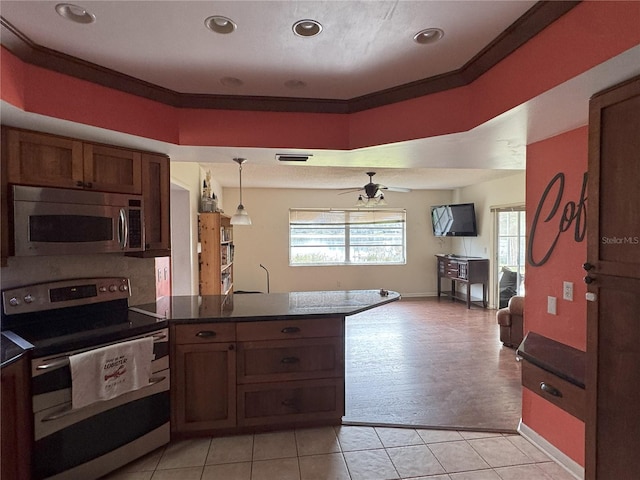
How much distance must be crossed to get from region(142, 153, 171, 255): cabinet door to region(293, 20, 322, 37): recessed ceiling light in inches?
60.3

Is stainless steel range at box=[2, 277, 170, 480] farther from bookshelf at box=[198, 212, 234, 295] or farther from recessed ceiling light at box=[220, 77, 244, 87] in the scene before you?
bookshelf at box=[198, 212, 234, 295]

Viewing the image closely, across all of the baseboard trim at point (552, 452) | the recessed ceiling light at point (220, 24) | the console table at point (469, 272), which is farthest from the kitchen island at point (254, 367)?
the console table at point (469, 272)

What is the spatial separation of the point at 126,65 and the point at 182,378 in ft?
6.46

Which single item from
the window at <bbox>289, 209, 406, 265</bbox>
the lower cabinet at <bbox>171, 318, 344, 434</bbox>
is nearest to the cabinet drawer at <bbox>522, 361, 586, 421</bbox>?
the lower cabinet at <bbox>171, 318, 344, 434</bbox>

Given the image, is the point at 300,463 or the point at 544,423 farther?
the point at 544,423

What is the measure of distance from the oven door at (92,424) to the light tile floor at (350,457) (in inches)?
6.3

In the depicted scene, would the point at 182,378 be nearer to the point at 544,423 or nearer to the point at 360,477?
the point at 360,477

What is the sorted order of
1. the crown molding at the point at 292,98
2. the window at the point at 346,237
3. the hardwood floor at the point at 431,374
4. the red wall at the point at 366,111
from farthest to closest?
1. the window at the point at 346,237
2. the hardwood floor at the point at 431,374
3. the crown molding at the point at 292,98
4. the red wall at the point at 366,111

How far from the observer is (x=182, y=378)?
2.42 m

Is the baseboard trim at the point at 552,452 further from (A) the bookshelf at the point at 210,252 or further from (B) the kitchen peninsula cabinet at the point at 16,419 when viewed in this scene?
(A) the bookshelf at the point at 210,252

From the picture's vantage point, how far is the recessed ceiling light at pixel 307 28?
159 centimetres

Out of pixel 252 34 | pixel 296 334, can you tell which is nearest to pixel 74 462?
pixel 296 334

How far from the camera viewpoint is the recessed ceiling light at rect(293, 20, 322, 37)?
1.59 metres

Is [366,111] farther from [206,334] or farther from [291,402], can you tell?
[291,402]
